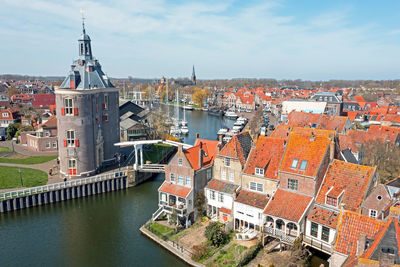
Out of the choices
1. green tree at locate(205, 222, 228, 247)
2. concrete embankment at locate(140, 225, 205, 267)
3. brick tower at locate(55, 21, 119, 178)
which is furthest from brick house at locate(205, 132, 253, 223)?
brick tower at locate(55, 21, 119, 178)

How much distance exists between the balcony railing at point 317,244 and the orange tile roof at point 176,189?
1430 centimetres

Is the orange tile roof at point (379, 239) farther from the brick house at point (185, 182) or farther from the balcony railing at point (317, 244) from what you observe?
the brick house at point (185, 182)

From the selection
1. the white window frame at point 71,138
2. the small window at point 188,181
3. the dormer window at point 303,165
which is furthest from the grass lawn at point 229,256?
the white window frame at point 71,138

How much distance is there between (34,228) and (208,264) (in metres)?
24.6

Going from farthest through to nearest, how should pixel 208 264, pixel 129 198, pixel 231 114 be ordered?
pixel 231 114 → pixel 129 198 → pixel 208 264

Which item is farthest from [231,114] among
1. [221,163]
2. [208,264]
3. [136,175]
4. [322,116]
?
[208,264]

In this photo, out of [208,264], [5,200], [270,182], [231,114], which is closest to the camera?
[208,264]

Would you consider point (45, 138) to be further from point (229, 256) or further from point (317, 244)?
point (317, 244)

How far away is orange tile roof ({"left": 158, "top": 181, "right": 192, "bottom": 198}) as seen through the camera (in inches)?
1499

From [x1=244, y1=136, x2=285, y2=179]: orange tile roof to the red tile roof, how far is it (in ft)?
7.74

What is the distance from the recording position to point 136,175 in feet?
176

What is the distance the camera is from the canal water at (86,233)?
33688mm

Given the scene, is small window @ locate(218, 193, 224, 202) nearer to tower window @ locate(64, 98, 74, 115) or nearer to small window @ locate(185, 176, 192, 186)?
small window @ locate(185, 176, 192, 186)

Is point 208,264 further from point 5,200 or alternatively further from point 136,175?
point 5,200
